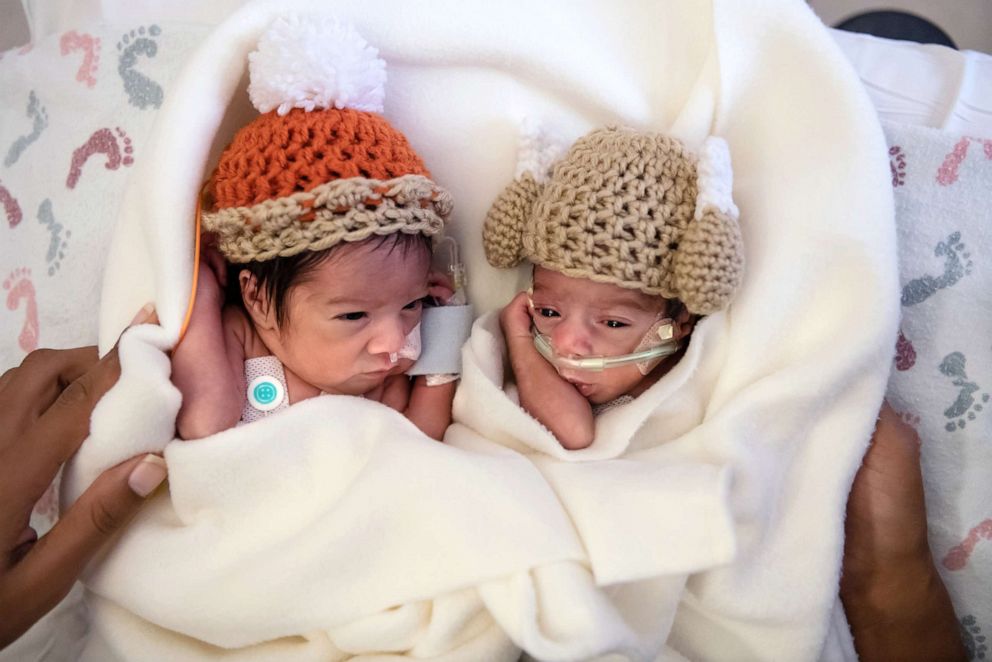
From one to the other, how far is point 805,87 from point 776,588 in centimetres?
84

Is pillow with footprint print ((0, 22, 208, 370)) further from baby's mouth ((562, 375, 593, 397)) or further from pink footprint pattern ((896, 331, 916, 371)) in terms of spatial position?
pink footprint pattern ((896, 331, 916, 371))

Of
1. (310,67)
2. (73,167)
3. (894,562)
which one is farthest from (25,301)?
(894,562)

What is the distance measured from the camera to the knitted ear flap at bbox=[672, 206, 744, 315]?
1140 mm

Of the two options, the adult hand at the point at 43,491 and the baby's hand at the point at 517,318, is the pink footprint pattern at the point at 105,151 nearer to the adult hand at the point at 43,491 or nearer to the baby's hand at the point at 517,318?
the adult hand at the point at 43,491

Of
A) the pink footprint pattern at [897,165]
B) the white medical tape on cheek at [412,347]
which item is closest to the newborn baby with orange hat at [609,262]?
the white medical tape on cheek at [412,347]

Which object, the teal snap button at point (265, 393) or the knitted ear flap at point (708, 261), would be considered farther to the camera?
the teal snap button at point (265, 393)

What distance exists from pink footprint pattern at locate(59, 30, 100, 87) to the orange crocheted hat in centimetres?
54

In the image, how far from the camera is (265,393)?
131 cm

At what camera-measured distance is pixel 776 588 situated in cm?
117

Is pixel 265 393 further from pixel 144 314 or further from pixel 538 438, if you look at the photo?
pixel 538 438

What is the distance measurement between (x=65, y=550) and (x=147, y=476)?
146 millimetres

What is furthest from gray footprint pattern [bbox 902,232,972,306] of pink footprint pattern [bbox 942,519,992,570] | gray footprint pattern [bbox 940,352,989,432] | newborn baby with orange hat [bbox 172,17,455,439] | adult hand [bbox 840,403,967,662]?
newborn baby with orange hat [bbox 172,17,455,439]

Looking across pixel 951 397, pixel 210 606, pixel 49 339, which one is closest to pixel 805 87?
pixel 951 397

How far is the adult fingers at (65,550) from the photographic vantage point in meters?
1.10
